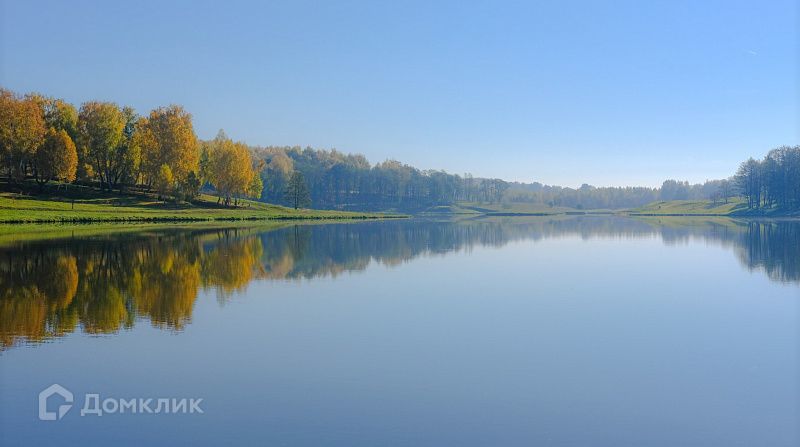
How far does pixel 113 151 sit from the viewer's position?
88812 millimetres

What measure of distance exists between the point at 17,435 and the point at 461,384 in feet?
22.7

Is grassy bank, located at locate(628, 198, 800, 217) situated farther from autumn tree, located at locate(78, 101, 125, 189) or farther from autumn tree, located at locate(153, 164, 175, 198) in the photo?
autumn tree, located at locate(78, 101, 125, 189)

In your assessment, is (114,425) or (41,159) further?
(41,159)

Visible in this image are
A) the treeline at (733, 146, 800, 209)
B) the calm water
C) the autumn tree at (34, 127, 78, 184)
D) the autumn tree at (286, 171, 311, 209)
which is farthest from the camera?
the treeline at (733, 146, 800, 209)

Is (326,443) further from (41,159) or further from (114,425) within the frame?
(41,159)

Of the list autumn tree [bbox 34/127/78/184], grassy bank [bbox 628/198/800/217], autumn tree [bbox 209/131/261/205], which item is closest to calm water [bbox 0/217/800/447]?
autumn tree [bbox 34/127/78/184]

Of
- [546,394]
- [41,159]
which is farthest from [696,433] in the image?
[41,159]

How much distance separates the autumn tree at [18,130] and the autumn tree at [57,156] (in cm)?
91

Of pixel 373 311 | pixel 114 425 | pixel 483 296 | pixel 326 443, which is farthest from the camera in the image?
pixel 483 296

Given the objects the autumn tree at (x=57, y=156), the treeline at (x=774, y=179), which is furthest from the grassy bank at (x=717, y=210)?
the autumn tree at (x=57, y=156)

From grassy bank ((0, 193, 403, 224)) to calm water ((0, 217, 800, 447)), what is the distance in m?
42.7

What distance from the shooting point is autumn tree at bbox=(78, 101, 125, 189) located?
86.4m

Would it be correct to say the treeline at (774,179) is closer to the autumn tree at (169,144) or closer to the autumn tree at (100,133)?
the autumn tree at (169,144)

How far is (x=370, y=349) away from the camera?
1337cm
